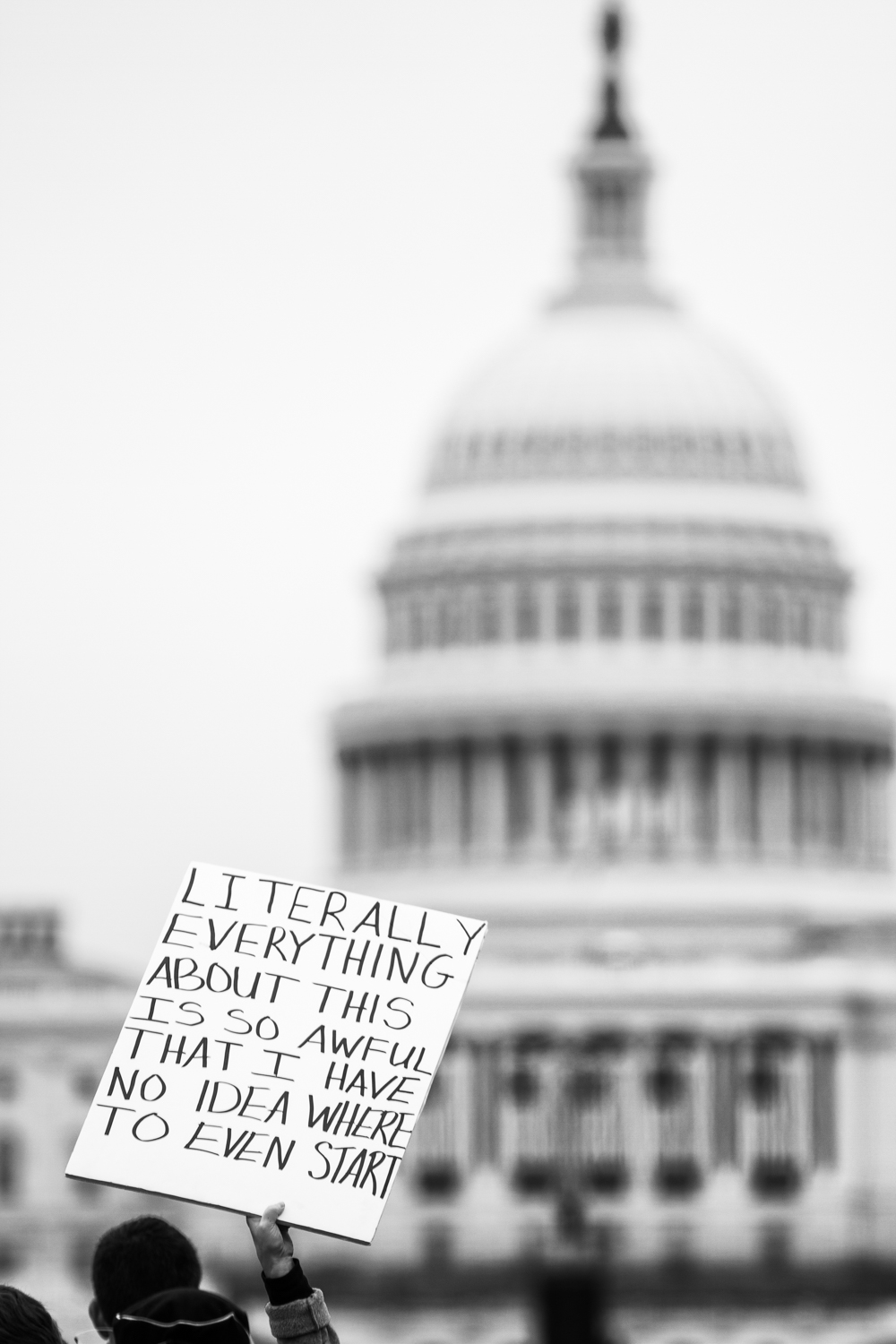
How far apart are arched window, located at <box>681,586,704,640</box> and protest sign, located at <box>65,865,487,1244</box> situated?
467 feet

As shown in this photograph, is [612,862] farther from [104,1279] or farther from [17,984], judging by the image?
[104,1279]

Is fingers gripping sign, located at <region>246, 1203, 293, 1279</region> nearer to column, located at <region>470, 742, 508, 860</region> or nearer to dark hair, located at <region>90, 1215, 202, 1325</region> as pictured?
dark hair, located at <region>90, 1215, 202, 1325</region>

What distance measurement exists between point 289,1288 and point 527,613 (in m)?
146

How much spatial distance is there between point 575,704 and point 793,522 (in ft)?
29.0

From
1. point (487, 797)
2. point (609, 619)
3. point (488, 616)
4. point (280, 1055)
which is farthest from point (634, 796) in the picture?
point (280, 1055)

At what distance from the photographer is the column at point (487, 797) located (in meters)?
165

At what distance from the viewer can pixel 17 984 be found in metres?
152

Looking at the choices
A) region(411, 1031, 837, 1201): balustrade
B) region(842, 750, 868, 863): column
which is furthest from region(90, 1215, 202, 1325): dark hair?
region(842, 750, 868, 863): column

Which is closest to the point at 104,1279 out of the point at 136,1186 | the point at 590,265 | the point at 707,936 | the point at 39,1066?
the point at 136,1186

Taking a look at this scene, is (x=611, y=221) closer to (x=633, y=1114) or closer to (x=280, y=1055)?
(x=633, y=1114)

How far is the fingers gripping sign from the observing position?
2178 centimetres

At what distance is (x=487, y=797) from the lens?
165375mm

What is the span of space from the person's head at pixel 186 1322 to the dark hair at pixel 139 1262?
1142 mm

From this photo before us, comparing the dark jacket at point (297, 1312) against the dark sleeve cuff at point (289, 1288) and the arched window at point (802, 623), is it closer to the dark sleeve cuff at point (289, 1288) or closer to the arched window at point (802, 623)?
the dark sleeve cuff at point (289, 1288)
